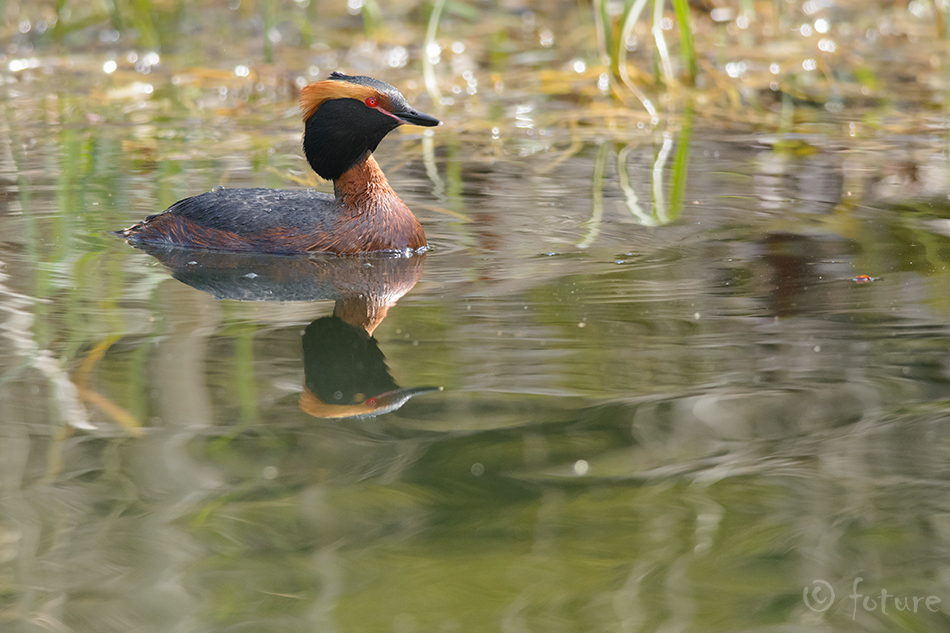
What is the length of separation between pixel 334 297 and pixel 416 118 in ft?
3.50

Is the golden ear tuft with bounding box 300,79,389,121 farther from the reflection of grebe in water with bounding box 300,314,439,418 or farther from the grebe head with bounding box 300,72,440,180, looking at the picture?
the reflection of grebe in water with bounding box 300,314,439,418

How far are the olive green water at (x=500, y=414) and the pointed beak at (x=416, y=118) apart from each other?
57 cm

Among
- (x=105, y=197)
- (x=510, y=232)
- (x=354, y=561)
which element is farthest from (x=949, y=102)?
(x=354, y=561)

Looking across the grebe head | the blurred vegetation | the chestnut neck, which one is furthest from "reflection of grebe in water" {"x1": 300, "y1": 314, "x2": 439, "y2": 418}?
the blurred vegetation

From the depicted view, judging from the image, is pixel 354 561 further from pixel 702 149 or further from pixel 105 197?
pixel 702 149

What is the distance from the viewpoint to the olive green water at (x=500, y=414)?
2256mm

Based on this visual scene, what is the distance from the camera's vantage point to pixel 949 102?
8984mm

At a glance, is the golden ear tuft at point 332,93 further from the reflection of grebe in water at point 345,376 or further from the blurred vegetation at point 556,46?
the blurred vegetation at point 556,46

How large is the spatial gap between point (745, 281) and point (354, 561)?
2614 mm

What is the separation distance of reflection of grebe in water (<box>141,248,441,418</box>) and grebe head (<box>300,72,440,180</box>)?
519mm
